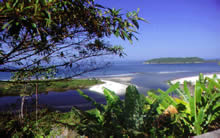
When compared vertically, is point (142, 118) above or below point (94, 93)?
above

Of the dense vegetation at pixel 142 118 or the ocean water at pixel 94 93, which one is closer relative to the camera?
the dense vegetation at pixel 142 118

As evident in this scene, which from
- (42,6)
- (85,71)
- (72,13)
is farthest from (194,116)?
(42,6)

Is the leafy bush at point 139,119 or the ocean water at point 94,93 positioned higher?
the leafy bush at point 139,119

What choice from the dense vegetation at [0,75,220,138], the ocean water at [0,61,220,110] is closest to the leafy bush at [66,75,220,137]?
the dense vegetation at [0,75,220,138]

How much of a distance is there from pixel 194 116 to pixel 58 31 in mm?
2136

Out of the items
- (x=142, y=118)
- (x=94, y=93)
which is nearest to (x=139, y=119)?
(x=142, y=118)

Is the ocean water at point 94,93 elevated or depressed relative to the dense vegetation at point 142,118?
depressed

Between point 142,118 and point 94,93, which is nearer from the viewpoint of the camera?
point 142,118

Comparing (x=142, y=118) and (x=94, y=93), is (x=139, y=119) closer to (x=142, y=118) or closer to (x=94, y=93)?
(x=142, y=118)

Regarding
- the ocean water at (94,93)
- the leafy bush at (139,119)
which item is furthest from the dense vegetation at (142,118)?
the ocean water at (94,93)

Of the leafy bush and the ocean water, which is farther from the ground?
the leafy bush

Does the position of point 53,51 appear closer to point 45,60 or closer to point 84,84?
point 45,60

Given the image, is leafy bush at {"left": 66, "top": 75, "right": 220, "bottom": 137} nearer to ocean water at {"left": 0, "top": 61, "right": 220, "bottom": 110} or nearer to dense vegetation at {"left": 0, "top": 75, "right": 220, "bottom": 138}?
dense vegetation at {"left": 0, "top": 75, "right": 220, "bottom": 138}

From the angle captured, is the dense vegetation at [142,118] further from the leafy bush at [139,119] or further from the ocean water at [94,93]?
the ocean water at [94,93]
